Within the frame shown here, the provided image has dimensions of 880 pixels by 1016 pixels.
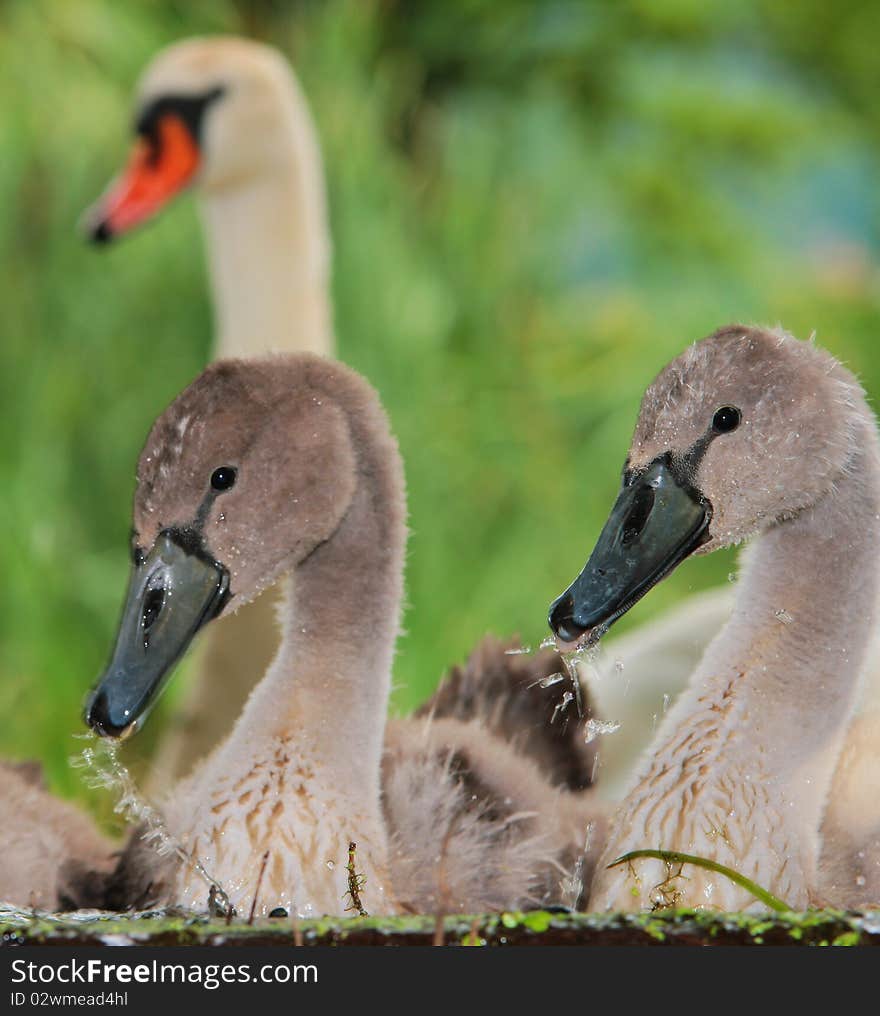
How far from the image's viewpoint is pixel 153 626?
244cm

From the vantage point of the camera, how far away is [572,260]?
7.39 metres

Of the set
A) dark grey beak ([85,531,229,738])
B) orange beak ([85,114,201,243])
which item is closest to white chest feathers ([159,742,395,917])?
dark grey beak ([85,531,229,738])

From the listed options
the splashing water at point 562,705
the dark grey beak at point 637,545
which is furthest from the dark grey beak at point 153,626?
the splashing water at point 562,705

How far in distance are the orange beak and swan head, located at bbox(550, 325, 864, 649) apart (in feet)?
8.98

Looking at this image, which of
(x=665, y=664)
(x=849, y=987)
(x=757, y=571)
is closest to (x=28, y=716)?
(x=665, y=664)

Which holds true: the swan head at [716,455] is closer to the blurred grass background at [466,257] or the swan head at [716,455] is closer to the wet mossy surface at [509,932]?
the wet mossy surface at [509,932]

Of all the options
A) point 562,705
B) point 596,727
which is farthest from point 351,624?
point 562,705

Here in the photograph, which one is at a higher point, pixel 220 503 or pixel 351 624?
pixel 220 503

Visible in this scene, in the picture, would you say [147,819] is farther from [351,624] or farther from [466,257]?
[466,257]

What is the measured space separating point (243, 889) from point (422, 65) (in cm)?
582

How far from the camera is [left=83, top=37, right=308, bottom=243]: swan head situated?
4953 mm

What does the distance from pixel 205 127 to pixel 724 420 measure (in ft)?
9.41

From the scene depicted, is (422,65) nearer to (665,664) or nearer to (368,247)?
(368,247)

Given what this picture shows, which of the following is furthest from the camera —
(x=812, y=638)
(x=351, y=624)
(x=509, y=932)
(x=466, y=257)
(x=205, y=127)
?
(x=466, y=257)
